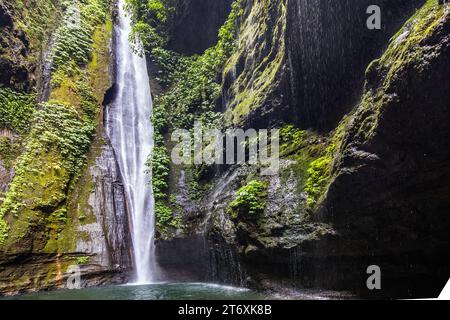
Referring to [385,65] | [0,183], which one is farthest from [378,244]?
[0,183]

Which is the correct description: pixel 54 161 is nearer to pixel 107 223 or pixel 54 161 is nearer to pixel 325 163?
pixel 107 223

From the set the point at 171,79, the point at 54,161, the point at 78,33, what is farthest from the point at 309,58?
the point at 78,33

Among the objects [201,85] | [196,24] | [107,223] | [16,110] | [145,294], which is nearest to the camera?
[145,294]

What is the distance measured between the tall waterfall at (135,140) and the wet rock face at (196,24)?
218 cm

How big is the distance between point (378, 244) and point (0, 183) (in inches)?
415

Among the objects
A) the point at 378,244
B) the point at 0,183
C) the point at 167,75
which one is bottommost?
the point at 378,244

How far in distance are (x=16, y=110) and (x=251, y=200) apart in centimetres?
932

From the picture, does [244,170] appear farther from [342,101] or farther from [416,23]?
[416,23]

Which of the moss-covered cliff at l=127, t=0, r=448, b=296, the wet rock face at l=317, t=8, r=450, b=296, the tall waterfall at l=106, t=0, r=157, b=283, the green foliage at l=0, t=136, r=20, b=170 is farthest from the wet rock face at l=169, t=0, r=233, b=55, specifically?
the wet rock face at l=317, t=8, r=450, b=296

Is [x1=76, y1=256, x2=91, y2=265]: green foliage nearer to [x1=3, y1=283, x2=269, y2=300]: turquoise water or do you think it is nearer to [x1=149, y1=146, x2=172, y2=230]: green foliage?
[x1=3, y1=283, x2=269, y2=300]: turquoise water

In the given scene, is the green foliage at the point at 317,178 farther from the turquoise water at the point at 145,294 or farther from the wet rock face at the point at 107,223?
the wet rock face at the point at 107,223

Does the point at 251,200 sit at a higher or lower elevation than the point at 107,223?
higher

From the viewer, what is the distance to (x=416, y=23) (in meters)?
5.19

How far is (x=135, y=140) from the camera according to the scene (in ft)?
45.5
